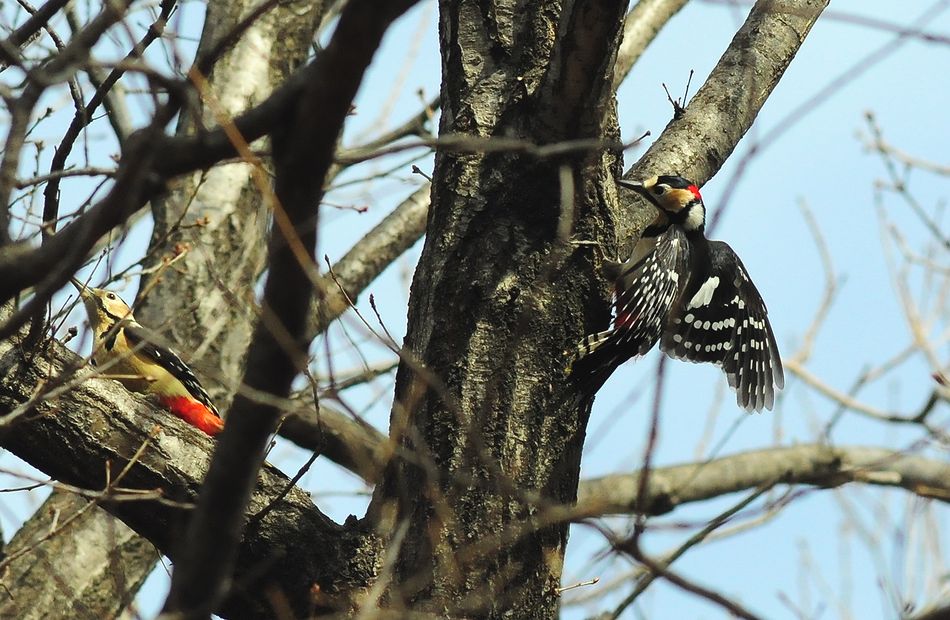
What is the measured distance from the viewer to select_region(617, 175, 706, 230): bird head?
12.1ft

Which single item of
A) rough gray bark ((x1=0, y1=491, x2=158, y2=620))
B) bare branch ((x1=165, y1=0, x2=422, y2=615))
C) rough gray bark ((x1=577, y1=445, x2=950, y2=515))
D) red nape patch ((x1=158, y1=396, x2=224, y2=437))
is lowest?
bare branch ((x1=165, y1=0, x2=422, y2=615))

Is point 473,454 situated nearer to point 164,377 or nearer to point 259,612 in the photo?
point 259,612

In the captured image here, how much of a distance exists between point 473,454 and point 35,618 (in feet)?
7.09

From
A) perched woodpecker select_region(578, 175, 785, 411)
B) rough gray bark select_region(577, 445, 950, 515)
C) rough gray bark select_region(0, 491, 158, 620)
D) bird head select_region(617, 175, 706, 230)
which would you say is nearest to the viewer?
bird head select_region(617, 175, 706, 230)

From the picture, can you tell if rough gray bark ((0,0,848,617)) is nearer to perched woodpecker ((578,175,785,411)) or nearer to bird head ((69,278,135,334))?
perched woodpecker ((578,175,785,411))

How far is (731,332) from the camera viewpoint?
5207mm

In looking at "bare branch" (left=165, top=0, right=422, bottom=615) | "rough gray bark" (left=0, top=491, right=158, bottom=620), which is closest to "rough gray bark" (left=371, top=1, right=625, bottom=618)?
"bare branch" (left=165, top=0, right=422, bottom=615)

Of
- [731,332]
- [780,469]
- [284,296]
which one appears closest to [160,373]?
[731,332]

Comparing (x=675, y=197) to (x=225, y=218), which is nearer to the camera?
(x=675, y=197)

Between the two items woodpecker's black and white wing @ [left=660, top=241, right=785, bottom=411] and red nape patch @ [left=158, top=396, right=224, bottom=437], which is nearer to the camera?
red nape patch @ [left=158, top=396, right=224, bottom=437]

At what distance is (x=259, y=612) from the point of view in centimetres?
291

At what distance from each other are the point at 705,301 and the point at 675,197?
2.80ft

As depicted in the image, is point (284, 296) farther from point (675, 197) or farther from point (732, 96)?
point (675, 197)

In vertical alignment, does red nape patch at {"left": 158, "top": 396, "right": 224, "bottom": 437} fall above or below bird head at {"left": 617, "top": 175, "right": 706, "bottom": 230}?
below
